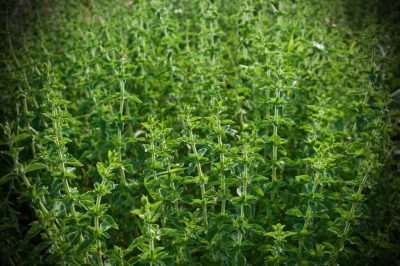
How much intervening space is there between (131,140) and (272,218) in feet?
3.21

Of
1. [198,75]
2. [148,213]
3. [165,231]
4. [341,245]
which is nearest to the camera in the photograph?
[148,213]

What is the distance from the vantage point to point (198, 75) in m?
3.03

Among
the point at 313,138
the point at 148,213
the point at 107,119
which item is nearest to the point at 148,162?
the point at 148,213

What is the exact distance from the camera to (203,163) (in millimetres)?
2447

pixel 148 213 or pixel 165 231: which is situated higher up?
pixel 148 213

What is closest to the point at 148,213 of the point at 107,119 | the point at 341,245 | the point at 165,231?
the point at 165,231

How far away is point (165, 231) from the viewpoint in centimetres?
224

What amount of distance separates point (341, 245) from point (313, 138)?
2.02 ft

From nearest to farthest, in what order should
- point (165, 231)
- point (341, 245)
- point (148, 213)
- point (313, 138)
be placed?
point (148, 213) < point (165, 231) < point (341, 245) < point (313, 138)

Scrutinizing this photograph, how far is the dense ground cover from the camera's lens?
7.59 feet

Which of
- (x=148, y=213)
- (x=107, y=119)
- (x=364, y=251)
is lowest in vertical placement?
(x=364, y=251)

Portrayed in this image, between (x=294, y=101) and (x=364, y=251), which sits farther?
(x=294, y=101)

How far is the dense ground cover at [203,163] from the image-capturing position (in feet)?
7.59

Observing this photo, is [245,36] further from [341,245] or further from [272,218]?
[341,245]
